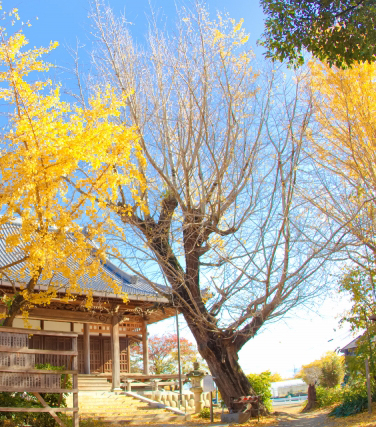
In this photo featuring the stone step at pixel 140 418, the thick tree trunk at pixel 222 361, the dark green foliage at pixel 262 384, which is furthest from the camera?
the dark green foliage at pixel 262 384

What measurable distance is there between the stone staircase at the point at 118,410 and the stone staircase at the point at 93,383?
0.67 metres

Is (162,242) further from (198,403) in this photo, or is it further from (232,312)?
(198,403)

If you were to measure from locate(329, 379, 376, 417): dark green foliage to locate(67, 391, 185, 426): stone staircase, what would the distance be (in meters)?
3.72

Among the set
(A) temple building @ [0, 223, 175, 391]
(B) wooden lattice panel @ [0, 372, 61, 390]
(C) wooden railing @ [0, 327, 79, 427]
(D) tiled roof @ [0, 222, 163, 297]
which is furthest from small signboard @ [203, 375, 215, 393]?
(D) tiled roof @ [0, 222, 163, 297]

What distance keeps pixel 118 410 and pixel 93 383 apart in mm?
2753

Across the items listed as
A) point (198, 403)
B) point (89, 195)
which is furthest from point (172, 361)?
point (89, 195)

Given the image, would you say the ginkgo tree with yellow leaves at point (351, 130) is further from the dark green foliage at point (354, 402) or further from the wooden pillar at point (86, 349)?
the wooden pillar at point (86, 349)

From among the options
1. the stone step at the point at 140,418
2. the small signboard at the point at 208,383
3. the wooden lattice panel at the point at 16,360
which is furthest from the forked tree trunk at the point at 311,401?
the wooden lattice panel at the point at 16,360

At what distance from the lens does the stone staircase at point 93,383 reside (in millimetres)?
12883

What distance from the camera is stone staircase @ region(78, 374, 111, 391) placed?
12.9 m

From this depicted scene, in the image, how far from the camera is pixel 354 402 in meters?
9.82

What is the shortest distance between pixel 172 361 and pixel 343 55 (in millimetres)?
23439

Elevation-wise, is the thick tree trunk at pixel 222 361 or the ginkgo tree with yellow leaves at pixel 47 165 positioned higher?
the ginkgo tree with yellow leaves at pixel 47 165

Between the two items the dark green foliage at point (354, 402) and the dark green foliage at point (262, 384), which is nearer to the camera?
the dark green foliage at point (354, 402)
